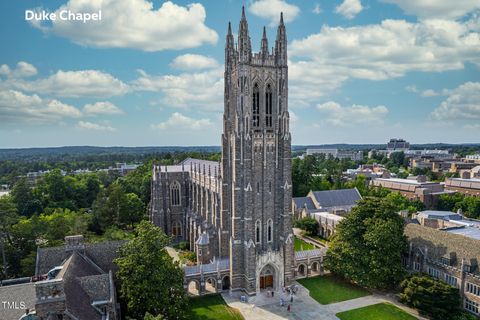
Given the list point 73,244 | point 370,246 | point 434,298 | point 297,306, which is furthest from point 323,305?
point 73,244

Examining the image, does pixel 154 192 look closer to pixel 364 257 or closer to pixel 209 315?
pixel 209 315

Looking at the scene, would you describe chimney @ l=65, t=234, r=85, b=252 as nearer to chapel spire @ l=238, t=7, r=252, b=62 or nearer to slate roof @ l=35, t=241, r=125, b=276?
slate roof @ l=35, t=241, r=125, b=276

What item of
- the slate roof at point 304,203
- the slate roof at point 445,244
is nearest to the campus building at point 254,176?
the slate roof at point 445,244

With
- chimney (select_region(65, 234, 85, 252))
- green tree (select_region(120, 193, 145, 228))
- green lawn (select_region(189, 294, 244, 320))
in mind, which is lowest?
green lawn (select_region(189, 294, 244, 320))

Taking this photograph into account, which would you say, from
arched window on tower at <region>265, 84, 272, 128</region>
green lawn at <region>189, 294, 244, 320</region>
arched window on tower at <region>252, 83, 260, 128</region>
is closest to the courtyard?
green lawn at <region>189, 294, 244, 320</region>

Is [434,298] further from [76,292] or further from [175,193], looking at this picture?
[175,193]

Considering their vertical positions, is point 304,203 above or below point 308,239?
above
